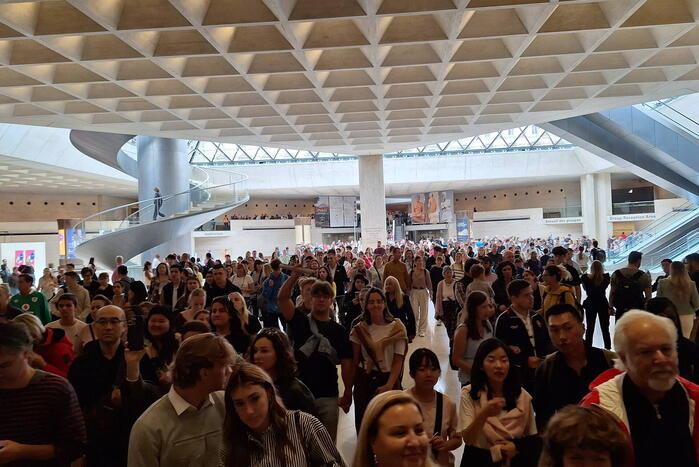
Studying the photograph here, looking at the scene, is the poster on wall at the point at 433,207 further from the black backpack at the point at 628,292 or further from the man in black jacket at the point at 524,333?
the man in black jacket at the point at 524,333

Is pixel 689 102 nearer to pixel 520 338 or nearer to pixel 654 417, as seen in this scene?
pixel 520 338

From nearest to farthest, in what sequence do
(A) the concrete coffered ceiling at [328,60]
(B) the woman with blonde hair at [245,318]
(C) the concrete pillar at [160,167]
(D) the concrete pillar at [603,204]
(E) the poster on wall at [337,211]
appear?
(B) the woman with blonde hair at [245,318] < (A) the concrete coffered ceiling at [328,60] < (C) the concrete pillar at [160,167] < (D) the concrete pillar at [603,204] < (E) the poster on wall at [337,211]

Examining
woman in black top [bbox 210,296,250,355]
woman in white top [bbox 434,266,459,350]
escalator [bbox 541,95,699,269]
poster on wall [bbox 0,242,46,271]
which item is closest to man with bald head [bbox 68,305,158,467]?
woman in black top [bbox 210,296,250,355]

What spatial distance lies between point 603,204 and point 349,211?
64.3ft

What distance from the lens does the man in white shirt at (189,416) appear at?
242cm

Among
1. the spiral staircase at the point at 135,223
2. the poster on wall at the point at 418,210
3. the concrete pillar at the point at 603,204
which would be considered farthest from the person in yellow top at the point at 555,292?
the poster on wall at the point at 418,210

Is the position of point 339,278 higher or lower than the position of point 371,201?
lower

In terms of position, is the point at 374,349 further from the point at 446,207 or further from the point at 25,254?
the point at 446,207

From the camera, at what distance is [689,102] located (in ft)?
67.3

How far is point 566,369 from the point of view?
125 inches

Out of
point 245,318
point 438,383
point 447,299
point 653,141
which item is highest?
point 653,141

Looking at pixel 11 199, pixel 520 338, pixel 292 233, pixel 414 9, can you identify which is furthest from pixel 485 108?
pixel 292 233

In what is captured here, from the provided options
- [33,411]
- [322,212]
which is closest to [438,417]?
[33,411]

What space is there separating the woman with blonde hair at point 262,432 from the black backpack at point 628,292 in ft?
21.5
